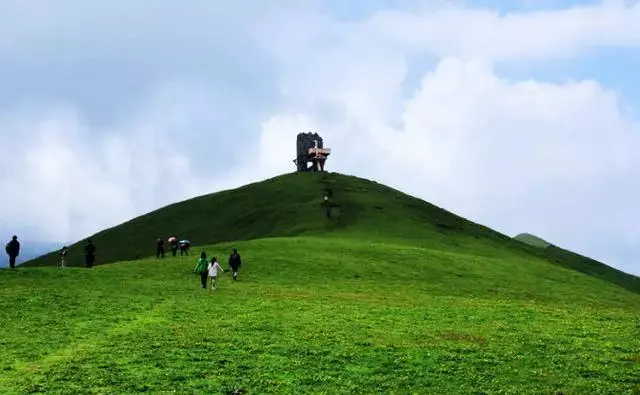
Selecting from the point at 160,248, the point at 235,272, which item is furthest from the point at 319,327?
the point at 160,248

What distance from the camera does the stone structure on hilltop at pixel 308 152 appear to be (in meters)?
182

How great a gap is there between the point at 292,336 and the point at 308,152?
5735 inches

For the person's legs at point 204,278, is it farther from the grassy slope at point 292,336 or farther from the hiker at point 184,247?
the hiker at point 184,247

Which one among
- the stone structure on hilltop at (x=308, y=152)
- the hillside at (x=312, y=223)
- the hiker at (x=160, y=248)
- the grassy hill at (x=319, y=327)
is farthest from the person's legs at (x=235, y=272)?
the stone structure on hilltop at (x=308, y=152)

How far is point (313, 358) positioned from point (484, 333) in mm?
12056

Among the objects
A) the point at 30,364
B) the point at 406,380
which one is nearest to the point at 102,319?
the point at 30,364

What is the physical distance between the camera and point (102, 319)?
137ft

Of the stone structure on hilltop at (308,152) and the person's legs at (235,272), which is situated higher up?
the stone structure on hilltop at (308,152)

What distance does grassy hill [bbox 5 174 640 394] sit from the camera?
96.0 feet

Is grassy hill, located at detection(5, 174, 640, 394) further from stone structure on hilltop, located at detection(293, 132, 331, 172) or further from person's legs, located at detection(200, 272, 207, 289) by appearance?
stone structure on hilltop, located at detection(293, 132, 331, 172)

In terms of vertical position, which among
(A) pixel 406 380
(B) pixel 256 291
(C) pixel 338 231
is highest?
(C) pixel 338 231

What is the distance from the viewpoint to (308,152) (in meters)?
182

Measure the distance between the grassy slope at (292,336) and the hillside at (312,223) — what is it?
1537 inches

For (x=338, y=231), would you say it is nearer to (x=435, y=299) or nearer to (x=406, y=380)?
(x=435, y=299)
